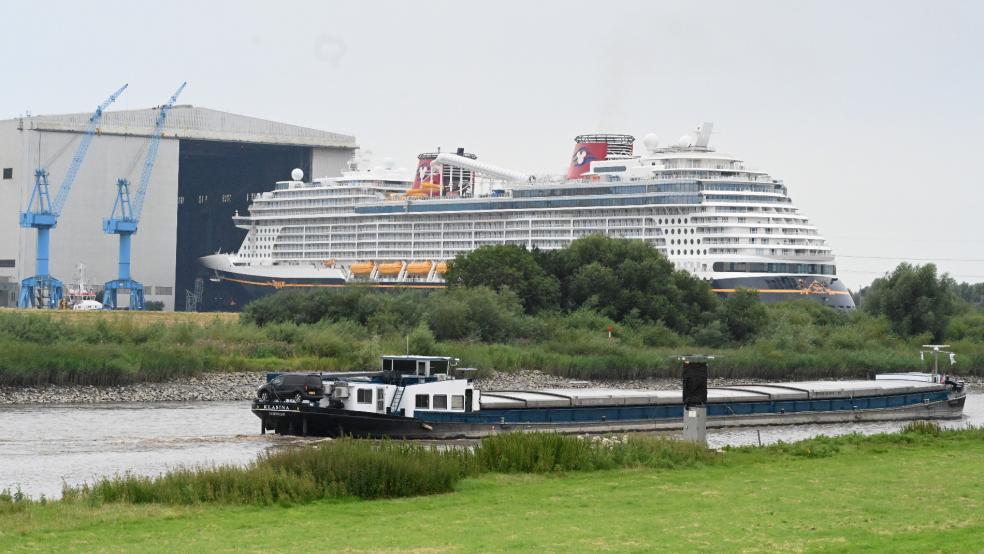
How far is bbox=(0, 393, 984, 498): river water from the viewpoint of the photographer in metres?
30.0

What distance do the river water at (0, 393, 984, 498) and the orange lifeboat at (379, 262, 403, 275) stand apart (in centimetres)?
5951

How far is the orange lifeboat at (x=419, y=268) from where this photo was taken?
10869 centimetres

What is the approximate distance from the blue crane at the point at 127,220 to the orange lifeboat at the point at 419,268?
63.8 feet

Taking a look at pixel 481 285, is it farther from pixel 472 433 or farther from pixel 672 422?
pixel 472 433

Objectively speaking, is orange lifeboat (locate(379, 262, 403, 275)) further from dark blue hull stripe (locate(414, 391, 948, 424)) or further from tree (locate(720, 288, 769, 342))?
dark blue hull stripe (locate(414, 391, 948, 424))

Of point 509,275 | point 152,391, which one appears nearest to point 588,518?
point 152,391

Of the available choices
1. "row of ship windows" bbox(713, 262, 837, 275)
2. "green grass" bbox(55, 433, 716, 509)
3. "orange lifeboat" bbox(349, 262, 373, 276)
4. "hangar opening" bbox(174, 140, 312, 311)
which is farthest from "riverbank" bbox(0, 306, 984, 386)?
"hangar opening" bbox(174, 140, 312, 311)

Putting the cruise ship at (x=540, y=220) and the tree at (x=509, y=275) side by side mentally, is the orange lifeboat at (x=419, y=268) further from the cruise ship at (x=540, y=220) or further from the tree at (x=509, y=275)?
the tree at (x=509, y=275)

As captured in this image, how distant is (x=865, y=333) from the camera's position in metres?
→ 83.1

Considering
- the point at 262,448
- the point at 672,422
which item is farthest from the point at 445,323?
the point at 262,448

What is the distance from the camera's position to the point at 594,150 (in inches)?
4252

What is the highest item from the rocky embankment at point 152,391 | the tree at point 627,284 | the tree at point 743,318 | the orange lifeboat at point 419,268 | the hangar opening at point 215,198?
the hangar opening at point 215,198

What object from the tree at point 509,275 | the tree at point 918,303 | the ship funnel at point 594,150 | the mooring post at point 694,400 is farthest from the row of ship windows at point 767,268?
the mooring post at point 694,400

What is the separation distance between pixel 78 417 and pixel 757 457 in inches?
908
